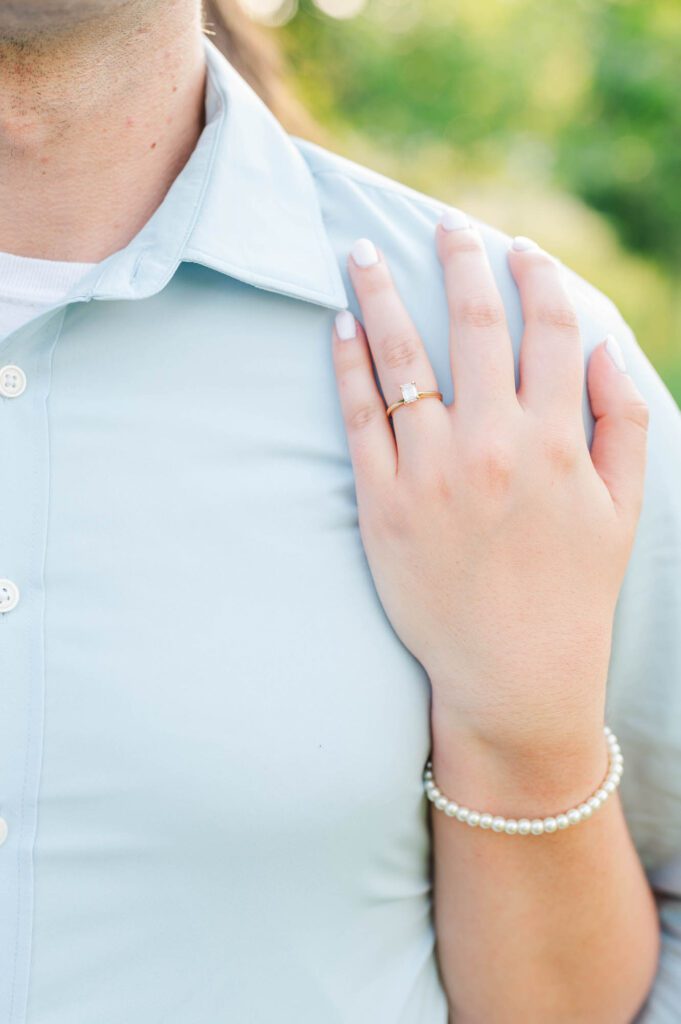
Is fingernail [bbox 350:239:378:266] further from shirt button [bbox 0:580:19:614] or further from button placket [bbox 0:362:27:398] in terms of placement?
shirt button [bbox 0:580:19:614]

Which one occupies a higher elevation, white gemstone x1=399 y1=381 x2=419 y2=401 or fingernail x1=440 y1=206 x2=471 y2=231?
fingernail x1=440 y1=206 x2=471 y2=231

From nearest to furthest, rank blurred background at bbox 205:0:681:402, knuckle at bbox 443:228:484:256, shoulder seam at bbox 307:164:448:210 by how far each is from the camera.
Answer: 1. knuckle at bbox 443:228:484:256
2. shoulder seam at bbox 307:164:448:210
3. blurred background at bbox 205:0:681:402

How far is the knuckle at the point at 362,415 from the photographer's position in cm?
124

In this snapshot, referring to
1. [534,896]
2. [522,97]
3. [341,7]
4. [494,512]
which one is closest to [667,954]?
[534,896]

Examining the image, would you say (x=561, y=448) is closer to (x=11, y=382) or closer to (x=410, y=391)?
(x=410, y=391)

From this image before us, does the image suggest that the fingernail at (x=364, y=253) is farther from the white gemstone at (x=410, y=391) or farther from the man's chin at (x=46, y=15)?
the man's chin at (x=46, y=15)

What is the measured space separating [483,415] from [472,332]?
101 mm

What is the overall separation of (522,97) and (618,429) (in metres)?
13.9

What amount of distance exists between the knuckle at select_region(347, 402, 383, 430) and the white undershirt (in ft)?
1.19

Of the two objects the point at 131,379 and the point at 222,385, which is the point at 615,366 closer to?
the point at 222,385

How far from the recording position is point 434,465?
1.20 metres

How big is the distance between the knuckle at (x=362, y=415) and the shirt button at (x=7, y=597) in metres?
0.41

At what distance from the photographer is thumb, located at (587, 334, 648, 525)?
1.25 metres

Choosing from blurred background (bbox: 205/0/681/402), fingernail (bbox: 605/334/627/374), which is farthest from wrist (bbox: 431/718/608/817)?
blurred background (bbox: 205/0/681/402)
